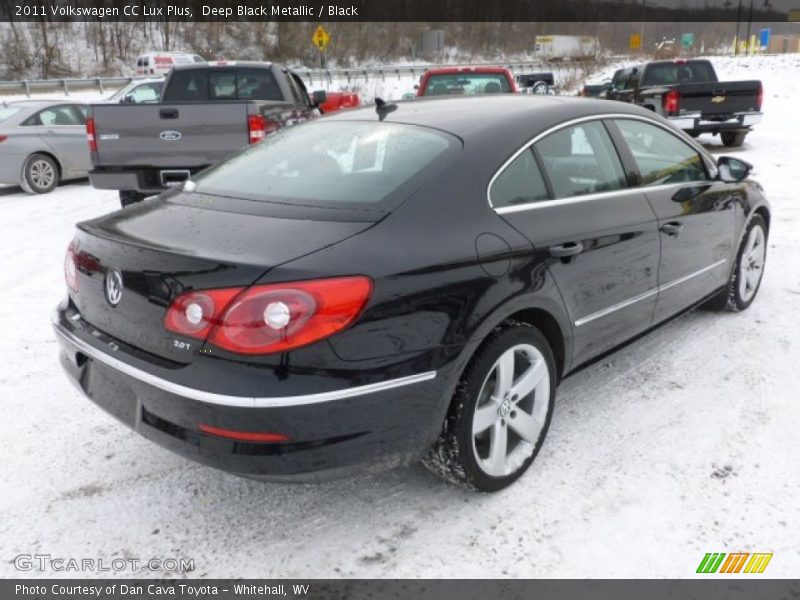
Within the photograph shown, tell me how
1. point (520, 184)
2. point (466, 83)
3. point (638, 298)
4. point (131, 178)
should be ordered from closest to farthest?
point (520, 184) < point (638, 298) < point (131, 178) < point (466, 83)

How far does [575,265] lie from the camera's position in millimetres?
3031

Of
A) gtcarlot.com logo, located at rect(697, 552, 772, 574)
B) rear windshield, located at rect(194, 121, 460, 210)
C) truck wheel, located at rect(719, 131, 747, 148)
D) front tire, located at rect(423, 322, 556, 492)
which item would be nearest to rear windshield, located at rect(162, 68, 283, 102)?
rear windshield, located at rect(194, 121, 460, 210)

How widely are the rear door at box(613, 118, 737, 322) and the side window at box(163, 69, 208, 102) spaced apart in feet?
23.8

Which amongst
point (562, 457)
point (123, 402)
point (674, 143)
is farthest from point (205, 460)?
point (674, 143)

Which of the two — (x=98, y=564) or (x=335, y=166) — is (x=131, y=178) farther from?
(x=98, y=564)

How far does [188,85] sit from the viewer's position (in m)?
9.55

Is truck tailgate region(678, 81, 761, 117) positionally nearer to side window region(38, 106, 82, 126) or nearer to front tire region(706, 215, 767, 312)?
front tire region(706, 215, 767, 312)

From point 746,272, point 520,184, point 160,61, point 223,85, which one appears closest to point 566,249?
point 520,184

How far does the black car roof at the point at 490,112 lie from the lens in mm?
3014

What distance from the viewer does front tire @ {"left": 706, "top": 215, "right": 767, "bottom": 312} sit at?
4648mm

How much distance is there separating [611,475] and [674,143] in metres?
2.05

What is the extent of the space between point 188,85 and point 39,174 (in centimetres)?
304

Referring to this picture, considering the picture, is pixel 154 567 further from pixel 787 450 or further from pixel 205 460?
pixel 787 450

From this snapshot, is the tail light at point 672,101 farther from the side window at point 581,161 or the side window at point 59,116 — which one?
the side window at point 581,161
